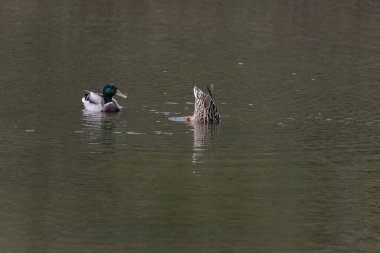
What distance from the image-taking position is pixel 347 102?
24.8 meters

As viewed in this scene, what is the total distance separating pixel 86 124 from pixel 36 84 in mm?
3865

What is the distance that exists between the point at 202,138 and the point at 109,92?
164 inches

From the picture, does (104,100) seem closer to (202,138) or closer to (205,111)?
(205,111)

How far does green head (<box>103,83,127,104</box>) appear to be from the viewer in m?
25.0

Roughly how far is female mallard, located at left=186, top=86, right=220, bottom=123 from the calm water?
251 millimetres

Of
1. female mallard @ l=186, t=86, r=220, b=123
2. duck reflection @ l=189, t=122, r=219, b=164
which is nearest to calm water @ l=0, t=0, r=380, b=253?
duck reflection @ l=189, t=122, r=219, b=164

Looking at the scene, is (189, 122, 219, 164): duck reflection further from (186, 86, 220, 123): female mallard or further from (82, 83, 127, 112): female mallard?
(82, 83, 127, 112): female mallard

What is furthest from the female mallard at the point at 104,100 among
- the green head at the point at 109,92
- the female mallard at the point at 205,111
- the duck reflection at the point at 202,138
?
the duck reflection at the point at 202,138

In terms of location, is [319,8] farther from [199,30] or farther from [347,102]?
[347,102]

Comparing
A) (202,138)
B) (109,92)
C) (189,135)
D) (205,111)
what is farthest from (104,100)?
(202,138)

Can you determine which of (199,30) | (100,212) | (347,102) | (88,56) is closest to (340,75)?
(347,102)

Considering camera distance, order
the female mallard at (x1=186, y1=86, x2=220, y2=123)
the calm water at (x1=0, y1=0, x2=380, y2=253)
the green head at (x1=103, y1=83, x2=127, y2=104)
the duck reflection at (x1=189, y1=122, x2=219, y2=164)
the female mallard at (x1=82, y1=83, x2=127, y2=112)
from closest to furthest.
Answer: the calm water at (x1=0, y1=0, x2=380, y2=253) → the duck reflection at (x1=189, y1=122, x2=219, y2=164) → the female mallard at (x1=186, y1=86, x2=220, y2=123) → the female mallard at (x1=82, y1=83, x2=127, y2=112) → the green head at (x1=103, y1=83, x2=127, y2=104)

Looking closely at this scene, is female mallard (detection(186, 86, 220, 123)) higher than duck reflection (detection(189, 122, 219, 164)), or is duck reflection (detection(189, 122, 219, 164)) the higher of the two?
female mallard (detection(186, 86, 220, 123))

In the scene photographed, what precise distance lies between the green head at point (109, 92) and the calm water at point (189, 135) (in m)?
0.32
